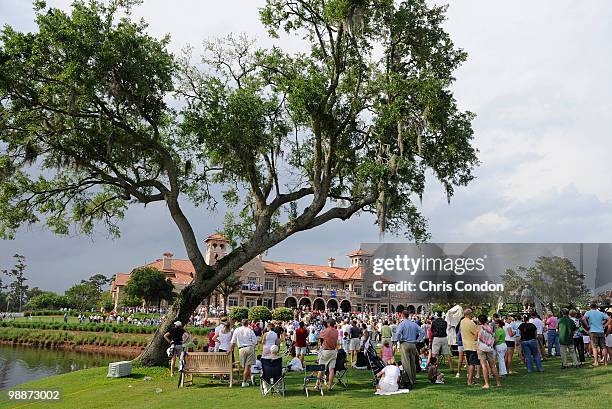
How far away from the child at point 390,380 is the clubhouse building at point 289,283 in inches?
2284

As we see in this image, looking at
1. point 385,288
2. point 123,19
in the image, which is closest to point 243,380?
point 123,19

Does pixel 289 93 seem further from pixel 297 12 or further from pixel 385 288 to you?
pixel 385 288

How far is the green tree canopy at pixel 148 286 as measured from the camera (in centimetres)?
6025

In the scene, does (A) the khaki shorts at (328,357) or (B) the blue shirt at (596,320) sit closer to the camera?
(A) the khaki shorts at (328,357)

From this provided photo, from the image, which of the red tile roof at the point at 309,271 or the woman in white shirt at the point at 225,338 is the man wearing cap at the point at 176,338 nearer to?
the woman in white shirt at the point at 225,338

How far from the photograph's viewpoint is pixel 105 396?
1238 cm

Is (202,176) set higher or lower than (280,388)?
higher

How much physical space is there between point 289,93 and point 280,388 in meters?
9.09

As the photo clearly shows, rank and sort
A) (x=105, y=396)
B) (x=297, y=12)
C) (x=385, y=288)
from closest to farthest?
(x=105, y=396) → (x=297, y=12) → (x=385, y=288)

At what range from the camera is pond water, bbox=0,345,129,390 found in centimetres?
2562

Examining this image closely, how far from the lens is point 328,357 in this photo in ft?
38.6

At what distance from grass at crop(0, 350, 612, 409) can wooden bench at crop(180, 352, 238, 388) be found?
0.38 m

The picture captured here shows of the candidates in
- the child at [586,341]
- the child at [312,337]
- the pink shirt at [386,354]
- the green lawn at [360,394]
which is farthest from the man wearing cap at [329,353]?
the child at [312,337]

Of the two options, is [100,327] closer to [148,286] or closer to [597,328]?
[148,286]
